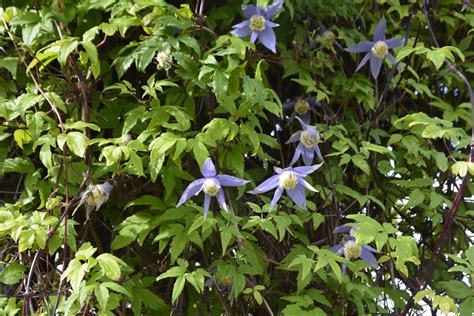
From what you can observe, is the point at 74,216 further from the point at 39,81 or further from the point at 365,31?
the point at 365,31

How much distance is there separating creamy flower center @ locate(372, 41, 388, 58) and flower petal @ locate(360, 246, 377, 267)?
548mm

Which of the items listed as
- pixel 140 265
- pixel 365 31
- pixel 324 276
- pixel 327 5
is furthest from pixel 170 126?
pixel 365 31

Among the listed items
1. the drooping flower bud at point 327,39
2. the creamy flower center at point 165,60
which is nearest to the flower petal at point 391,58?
the drooping flower bud at point 327,39

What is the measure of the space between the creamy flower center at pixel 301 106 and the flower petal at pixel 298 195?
1.37 ft

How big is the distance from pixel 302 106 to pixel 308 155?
0.23 metres

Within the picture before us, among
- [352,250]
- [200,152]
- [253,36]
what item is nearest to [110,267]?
[200,152]

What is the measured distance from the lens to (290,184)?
1.68 meters

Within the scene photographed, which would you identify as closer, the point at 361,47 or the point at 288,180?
the point at 288,180

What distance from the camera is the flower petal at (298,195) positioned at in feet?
5.60

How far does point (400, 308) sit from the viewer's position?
6.40 feet

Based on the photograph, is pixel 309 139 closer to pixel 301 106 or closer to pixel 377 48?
pixel 301 106

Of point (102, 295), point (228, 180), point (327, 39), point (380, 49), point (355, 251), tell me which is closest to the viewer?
point (102, 295)

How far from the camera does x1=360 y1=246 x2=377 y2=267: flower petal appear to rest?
1.78 meters

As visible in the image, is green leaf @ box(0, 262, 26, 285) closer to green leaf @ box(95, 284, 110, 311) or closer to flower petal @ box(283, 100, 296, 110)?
green leaf @ box(95, 284, 110, 311)
